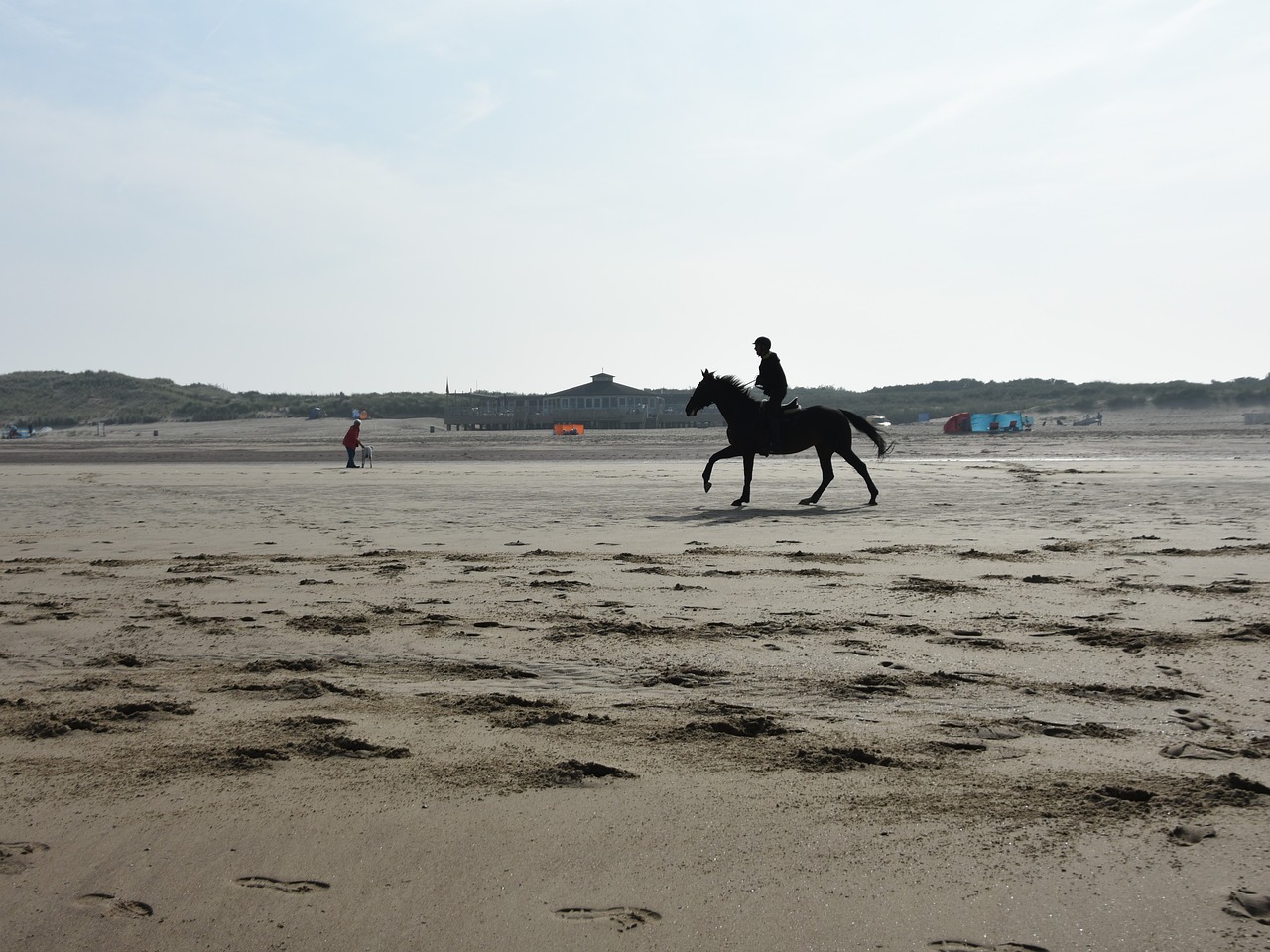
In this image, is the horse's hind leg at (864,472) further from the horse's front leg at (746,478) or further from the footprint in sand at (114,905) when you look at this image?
the footprint in sand at (114,905)

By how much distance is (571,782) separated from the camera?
142 inches

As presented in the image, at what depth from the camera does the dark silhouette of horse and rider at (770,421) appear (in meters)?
15.0

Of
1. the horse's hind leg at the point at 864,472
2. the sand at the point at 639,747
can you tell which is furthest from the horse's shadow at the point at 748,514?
the sand at the point at 639,747

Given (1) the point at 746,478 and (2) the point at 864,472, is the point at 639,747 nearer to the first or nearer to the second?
(1) the point at 746,478

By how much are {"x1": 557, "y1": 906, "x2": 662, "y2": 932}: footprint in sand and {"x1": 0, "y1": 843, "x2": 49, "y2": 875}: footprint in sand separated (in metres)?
1.52

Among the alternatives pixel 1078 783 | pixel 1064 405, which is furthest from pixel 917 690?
pixel 1064 405

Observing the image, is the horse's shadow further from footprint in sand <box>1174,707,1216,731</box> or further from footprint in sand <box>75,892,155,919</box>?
footprint in sand <box>75,892,155,919</box>

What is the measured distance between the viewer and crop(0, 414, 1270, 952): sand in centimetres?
271

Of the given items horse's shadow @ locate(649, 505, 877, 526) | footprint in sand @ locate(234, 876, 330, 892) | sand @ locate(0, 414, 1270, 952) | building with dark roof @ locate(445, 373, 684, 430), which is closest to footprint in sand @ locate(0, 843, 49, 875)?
sand @ locate(0, 414, 1270, 952)

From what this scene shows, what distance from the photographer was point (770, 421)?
15078 millimetres

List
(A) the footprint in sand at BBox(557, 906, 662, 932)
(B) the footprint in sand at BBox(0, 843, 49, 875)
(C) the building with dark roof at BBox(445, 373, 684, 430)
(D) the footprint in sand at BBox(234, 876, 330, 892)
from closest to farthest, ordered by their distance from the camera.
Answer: (A) the footprint in sand at BBox(557, 906, 662, 932) → (D) the footprint in sand at BBox(234, 876, 330, 892) → (B) the footprint in sand at BBox(0, 843, 49, 875) → (C) the building with dark roof at BBox(445, 373, 684, 430)

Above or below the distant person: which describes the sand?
below

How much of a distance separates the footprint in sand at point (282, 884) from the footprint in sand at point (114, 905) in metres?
0.24

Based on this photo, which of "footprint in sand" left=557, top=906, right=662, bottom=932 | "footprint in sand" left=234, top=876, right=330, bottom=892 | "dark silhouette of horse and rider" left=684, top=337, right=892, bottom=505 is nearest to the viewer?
"footprint in sand" left=557, top=906, right=662, bottom=932
